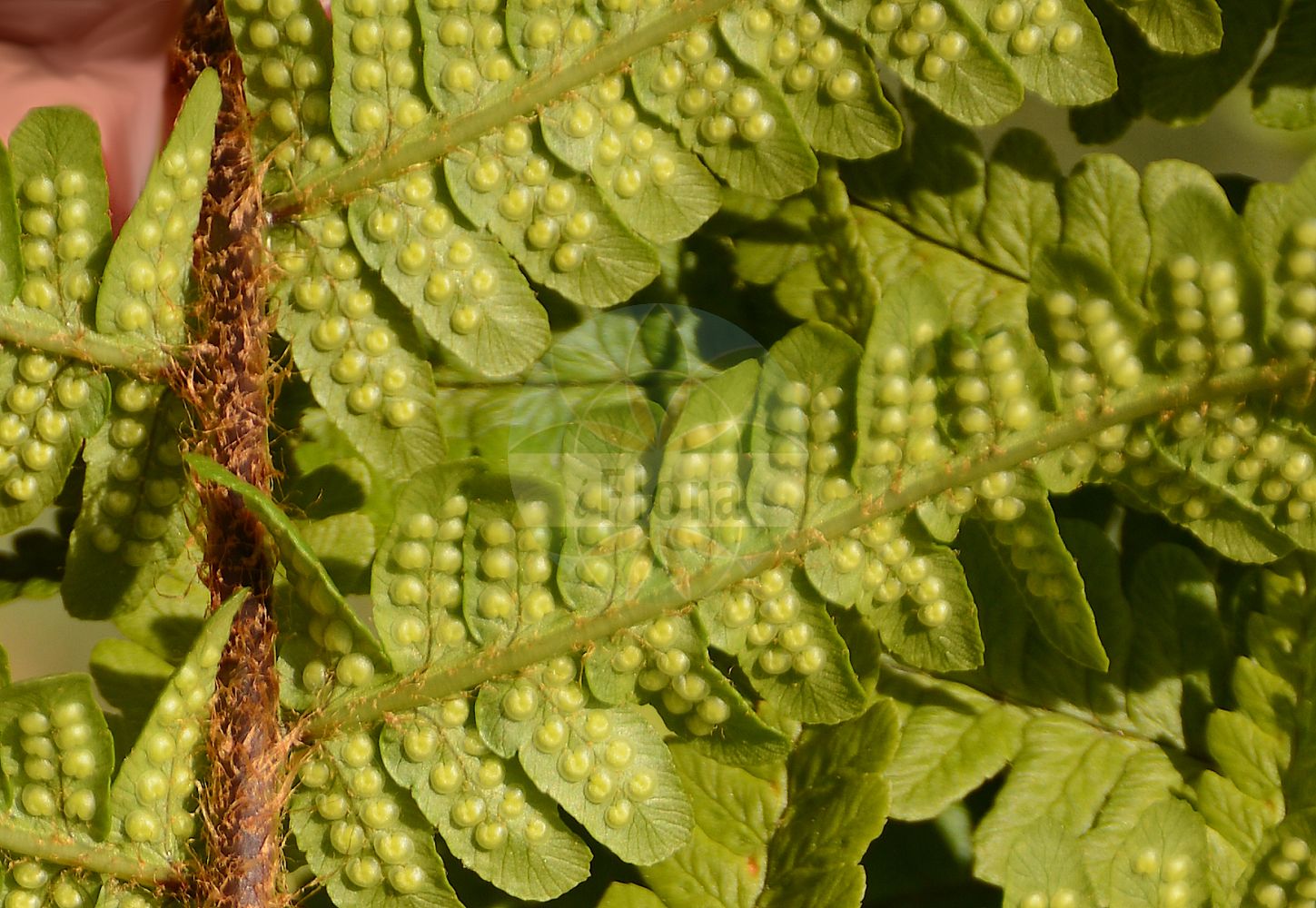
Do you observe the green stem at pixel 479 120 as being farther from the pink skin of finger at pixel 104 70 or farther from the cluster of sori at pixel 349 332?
the pink skin of finger at pixel 104 70

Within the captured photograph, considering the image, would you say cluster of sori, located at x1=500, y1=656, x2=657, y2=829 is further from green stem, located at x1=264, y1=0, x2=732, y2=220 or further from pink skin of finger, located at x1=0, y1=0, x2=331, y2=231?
pink skin of finger, located at x1=0, y1=0, x2=331, y2=231

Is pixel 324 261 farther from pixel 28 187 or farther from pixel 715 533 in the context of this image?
pixel 715 533

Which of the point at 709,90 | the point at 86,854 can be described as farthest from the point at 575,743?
the point at 709,90

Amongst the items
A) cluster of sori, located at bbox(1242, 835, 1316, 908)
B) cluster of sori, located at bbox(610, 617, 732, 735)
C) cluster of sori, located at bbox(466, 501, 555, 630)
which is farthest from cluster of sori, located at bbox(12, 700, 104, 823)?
cluster of sori, located at bbox(1242, 835, 1316, 908)

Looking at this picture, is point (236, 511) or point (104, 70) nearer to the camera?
point (236, 511)

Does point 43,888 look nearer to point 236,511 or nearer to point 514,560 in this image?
point 236,511
